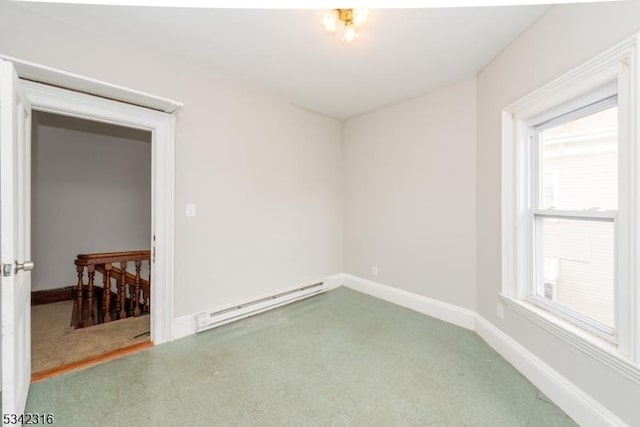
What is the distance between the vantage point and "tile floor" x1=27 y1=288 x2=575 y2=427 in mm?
1543

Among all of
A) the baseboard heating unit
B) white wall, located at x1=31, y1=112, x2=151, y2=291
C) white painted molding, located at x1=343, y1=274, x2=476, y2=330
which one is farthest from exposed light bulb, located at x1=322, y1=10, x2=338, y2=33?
white wall, located at x1=31, y1=112, x2=151, y2=291

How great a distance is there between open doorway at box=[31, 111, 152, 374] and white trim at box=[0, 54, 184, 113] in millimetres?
1755

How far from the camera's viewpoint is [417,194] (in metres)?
3.11

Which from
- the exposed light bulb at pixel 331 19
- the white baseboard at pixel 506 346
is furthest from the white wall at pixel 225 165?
the exposed light bulb at pixel 331 19

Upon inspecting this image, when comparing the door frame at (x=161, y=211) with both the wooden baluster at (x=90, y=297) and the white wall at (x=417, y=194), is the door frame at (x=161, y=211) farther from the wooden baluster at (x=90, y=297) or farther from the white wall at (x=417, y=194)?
the white wall at (x=417, y=194)

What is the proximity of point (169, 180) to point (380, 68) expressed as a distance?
2188mm

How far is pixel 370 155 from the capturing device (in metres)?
3.64

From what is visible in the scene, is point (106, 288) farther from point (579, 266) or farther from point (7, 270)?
point (579, 266)

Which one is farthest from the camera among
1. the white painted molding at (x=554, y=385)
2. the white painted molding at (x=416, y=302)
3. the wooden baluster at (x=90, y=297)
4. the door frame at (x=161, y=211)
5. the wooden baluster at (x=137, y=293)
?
the wooden baluster at (x=137, y=293)

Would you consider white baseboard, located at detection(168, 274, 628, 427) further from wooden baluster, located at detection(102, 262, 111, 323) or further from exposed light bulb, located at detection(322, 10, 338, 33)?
exposed light bulb, located at detection(322, 10, 338, 33)

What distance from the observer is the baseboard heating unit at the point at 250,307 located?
8.32 ft

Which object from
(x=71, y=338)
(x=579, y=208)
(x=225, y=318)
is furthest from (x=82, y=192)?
(x=579, y=208)

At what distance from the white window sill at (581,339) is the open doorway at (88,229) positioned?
3154mm

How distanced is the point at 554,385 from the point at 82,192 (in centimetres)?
592
